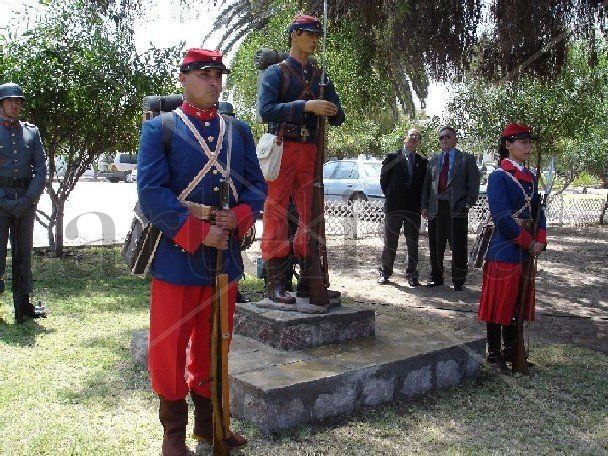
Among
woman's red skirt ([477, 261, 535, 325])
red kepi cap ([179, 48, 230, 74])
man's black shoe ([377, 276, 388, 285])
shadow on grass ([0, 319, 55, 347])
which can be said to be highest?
red kepi cap ([179, 48, 230, 74])

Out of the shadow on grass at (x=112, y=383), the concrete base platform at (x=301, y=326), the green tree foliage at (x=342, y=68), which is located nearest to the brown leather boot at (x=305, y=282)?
the concrete base platform at (x=301, y=326)

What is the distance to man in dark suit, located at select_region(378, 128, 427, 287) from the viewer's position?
876 centimetres

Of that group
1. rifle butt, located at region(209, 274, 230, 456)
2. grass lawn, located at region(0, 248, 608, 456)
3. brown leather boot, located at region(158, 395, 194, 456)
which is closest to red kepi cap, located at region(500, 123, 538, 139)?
grass lawn, located at region(0, 248, 608, 456)

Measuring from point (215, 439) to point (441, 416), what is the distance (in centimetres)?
156

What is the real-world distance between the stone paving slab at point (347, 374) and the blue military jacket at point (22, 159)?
2516mm

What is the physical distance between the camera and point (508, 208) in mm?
4883

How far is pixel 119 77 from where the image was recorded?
997 centimetres

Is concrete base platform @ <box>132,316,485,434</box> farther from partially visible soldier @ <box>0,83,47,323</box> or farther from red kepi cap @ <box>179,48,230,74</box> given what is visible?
red kepi cap @ <box>179,48,230,74</box>

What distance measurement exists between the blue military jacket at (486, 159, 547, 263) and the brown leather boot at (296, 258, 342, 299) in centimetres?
123

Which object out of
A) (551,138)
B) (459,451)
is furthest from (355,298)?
(551,138)

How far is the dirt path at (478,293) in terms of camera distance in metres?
6.52

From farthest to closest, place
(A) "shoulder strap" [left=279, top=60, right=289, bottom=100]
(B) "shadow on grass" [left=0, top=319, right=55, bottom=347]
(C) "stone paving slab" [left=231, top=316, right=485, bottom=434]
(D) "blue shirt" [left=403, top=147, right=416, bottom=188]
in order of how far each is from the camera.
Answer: (D) "blue shirt" [left=403, top=147, right=416, bottom=188]
(B) "shadow on grass" [left=0, top=319, right=55, bottom=347]
(A) "shoulder strap" [left=279, top=60, right=289, bottom=100]
(C) "stone paving slab" [left=231, top=316, right=485, bottom=434]

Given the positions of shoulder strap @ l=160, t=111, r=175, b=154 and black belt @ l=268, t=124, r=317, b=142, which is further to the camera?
black belt @ l=268, t=124, r=317, b=142

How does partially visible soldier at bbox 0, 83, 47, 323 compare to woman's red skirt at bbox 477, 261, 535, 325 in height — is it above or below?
above
